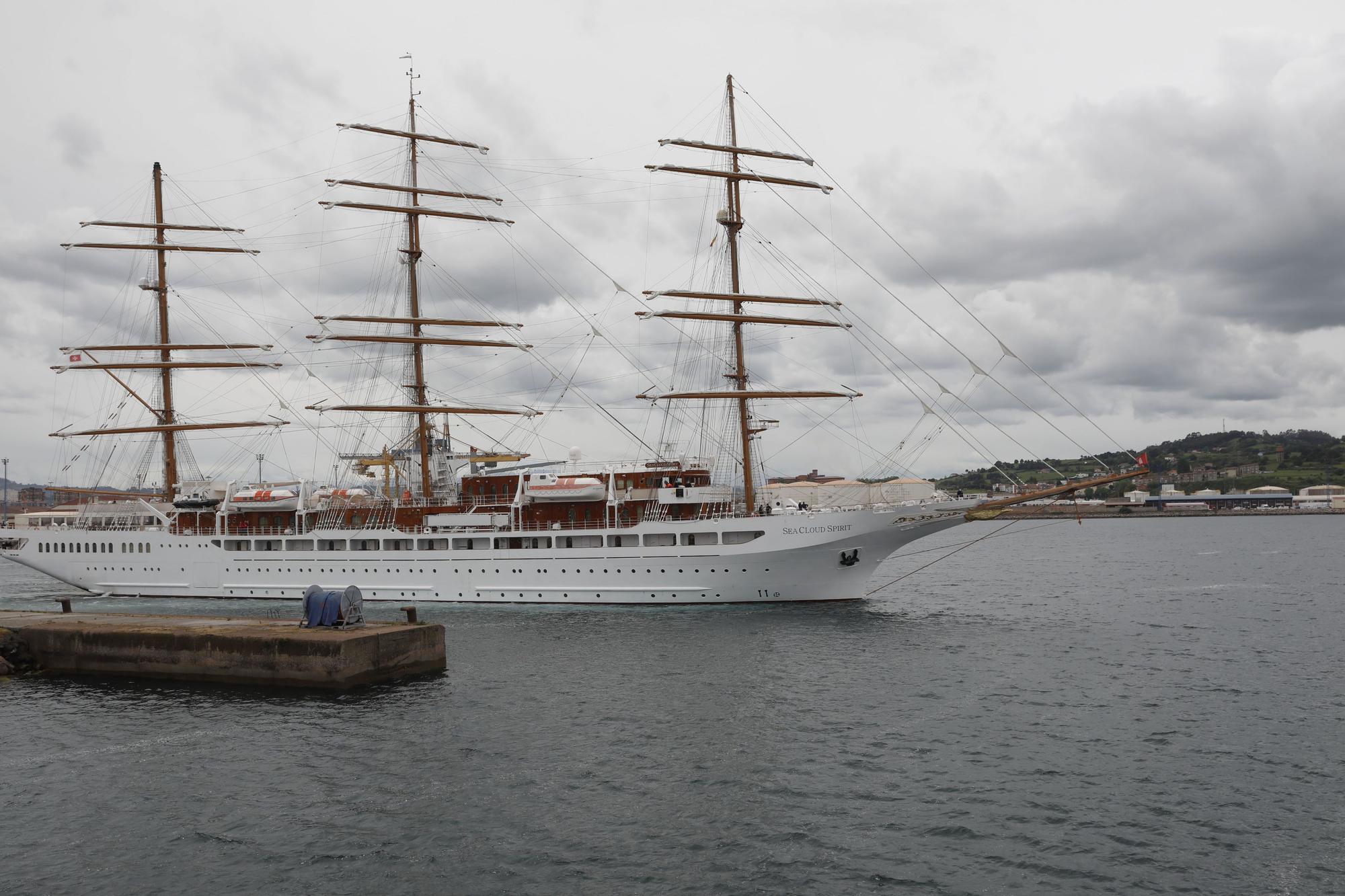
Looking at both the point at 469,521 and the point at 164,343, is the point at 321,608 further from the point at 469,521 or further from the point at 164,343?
the point at 164,343

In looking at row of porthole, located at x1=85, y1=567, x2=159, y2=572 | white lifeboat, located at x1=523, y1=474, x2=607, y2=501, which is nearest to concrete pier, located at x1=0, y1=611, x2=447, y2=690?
white lifeboat, located at x1=523, y1=474, x2=607, y2=501

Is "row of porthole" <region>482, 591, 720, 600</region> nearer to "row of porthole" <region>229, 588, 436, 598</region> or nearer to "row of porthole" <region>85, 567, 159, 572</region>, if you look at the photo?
"row of porthole" <region>229, 588, 436, 598</region>

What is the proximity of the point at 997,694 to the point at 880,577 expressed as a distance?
34.4m

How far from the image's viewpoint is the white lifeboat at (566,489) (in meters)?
39.8

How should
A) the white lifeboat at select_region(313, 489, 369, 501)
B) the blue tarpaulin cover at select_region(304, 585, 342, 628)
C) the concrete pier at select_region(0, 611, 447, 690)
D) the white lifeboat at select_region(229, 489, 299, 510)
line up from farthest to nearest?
the white lifeboat at select_region(313, 489, 369, 501) < the white lifeboat at select_region(229, 489, 299, 510) < the blue tarpaulin cover at select_region(304, 585, 342, 628) < the concrete pier at select_region(0, 611, 447, 690)

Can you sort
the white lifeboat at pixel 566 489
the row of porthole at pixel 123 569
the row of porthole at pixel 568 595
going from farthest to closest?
the row of porthole at pixel 123 569, the white lifeboat at pixel 566 489, the row of porthole at pixel 568 595

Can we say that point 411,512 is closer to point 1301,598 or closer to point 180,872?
point 180,872

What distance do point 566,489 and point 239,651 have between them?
17841 millimetres

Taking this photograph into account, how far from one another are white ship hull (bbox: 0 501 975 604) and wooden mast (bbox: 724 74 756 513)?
3.68m

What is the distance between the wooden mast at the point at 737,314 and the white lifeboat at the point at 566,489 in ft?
22.0

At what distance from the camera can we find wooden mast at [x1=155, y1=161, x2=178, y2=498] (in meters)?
52.3

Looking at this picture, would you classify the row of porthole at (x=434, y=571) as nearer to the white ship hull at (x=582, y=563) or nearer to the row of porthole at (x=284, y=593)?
the white ship hull at (x=582, y=563)

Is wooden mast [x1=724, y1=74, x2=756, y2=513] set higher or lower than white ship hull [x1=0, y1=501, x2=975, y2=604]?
higher

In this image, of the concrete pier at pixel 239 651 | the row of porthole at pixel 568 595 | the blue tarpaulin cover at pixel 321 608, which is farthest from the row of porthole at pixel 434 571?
the blue tarpaulin cover at pixel 321 608
